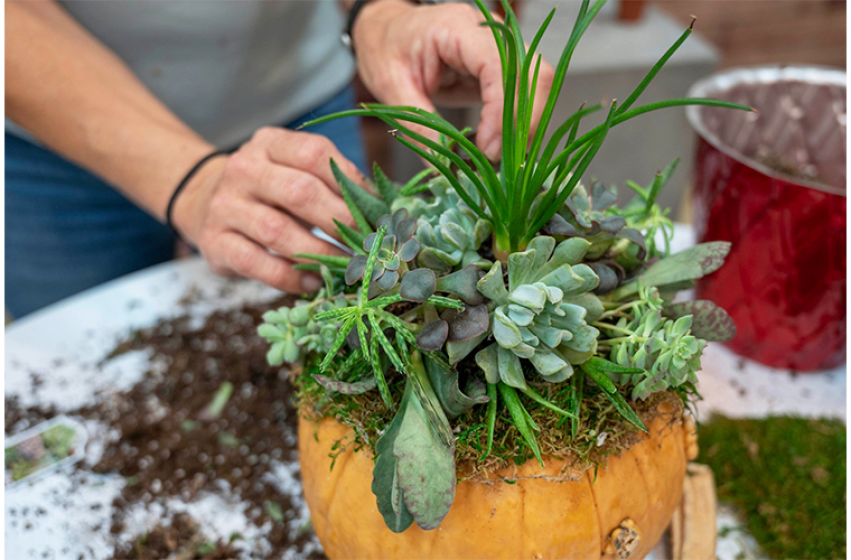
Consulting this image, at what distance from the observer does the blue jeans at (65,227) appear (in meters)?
1.07

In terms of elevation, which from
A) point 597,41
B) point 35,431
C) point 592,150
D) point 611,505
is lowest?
point 35,431

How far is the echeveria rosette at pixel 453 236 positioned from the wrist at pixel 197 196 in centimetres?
31

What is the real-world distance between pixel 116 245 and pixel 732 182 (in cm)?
104

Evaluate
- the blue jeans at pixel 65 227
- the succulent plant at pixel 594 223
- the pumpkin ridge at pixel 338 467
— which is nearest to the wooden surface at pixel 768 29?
the blue jeans at pixel 65 227

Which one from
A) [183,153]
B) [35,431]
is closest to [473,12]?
[183,153]

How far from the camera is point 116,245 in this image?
46.2 inches

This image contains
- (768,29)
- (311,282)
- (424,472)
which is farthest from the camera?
(768,29)

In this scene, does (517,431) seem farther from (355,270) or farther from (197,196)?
(197,196)

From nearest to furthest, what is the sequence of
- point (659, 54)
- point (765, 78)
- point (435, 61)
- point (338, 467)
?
point (338, 467) → point (435, 61) → point (765, 78) → point (659, 54)

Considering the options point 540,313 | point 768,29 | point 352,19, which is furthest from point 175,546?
point 768,29

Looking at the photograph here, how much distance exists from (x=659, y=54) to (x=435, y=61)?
5.20 ft

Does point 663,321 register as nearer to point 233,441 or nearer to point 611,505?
point 611,505

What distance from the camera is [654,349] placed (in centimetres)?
46

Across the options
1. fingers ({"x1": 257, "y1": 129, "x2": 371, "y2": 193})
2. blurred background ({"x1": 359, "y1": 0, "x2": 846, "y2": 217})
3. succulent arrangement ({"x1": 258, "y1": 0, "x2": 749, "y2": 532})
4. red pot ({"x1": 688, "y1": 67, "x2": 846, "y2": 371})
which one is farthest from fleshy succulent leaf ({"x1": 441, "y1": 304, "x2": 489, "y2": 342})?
blurred background ({"x1": 359, "y1": 0, "x2": 846, "y2": 217})
